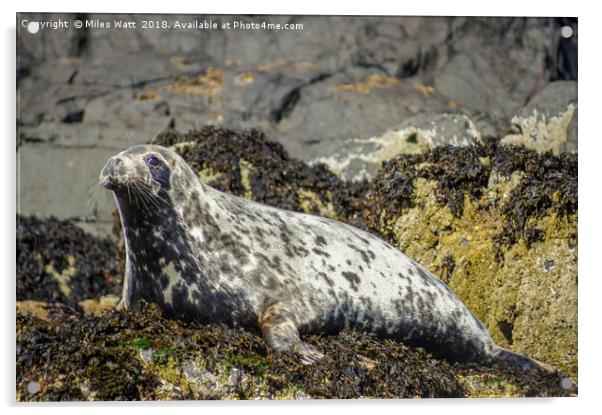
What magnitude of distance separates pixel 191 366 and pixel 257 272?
0.91m

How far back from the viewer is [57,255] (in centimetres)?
1074

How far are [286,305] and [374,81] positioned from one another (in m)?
3.31

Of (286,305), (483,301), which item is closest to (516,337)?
(483,301)

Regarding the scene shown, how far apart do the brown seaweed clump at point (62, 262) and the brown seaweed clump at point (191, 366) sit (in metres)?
2.67

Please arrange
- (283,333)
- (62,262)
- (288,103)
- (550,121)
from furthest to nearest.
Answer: (62,262), (288,103), (550,121), (283,333)

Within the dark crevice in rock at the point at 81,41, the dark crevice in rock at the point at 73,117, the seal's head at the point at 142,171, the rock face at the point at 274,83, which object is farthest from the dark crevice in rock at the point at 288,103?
the seal's head at the point at 142,171

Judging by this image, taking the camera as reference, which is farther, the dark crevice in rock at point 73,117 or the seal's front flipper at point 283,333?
the dark crevice in rock at point 73,117

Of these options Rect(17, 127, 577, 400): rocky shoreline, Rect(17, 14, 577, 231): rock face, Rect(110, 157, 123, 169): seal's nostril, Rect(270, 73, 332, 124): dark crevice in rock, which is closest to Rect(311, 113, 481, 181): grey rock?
Rect(17, 14, 577, 231): rock face

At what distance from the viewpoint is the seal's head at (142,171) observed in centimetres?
731

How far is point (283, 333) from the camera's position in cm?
720

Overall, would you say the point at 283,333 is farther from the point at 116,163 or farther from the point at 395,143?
the point at 395,143

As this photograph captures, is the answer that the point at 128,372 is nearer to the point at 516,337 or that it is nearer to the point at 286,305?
the point at 286,305

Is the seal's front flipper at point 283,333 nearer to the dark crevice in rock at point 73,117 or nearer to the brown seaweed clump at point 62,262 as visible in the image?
the brown seaweed clump at point 62,262

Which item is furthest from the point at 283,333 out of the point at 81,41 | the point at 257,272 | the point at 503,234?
the point at 81,41
